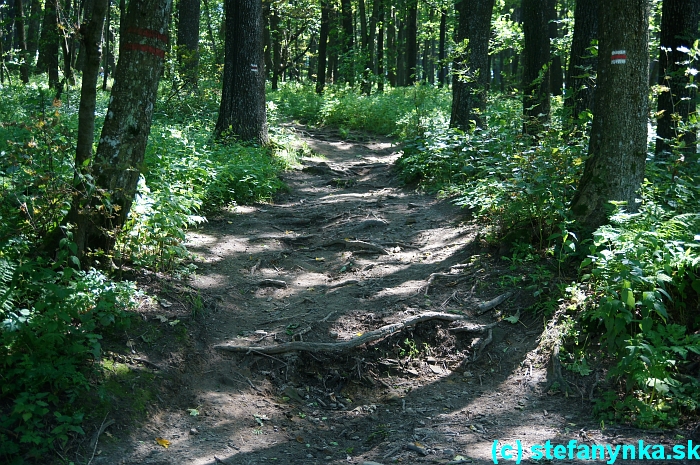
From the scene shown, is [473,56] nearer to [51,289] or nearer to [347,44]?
[51,289]

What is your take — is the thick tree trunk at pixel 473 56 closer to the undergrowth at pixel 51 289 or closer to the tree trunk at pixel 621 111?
the tree trunk at pixel 621 111

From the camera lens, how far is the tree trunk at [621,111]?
5820 mm

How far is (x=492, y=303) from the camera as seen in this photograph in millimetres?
5969

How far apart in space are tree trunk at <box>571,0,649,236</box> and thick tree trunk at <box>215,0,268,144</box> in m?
8.20

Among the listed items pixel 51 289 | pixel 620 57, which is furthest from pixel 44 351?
pixel 620 57

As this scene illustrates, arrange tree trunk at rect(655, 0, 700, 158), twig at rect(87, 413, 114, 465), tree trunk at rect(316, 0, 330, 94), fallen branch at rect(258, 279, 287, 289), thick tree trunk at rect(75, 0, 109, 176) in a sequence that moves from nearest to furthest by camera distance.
Answer: twig at rect(87, 413, 114, 465) → thick tree trunk at rect(75, 0, 109, 176) → fallen branch at rect(258, 279, 287, 289) → tree trunk at rect(655, 0, 700, 158) → tree trunk at rect(316, 0, 330, 94)

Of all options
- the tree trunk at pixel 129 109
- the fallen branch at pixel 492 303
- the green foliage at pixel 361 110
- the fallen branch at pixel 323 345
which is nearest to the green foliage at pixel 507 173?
the fallen branch at pixel 492 303

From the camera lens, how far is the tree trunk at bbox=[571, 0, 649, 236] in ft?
19.1

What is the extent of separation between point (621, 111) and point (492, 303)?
236 centimetres

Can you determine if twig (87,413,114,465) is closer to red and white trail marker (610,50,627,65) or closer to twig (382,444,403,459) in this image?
twig (382,444,403,459)

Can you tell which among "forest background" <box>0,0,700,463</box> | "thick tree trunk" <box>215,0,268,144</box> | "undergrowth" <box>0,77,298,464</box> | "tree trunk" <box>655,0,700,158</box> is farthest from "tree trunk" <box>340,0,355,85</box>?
"undergrowth" <box>0,77,298,464</box>

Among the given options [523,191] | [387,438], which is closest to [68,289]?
[387,438]

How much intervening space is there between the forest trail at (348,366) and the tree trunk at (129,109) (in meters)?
0.98

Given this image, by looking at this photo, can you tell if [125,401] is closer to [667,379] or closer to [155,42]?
[155,42]
